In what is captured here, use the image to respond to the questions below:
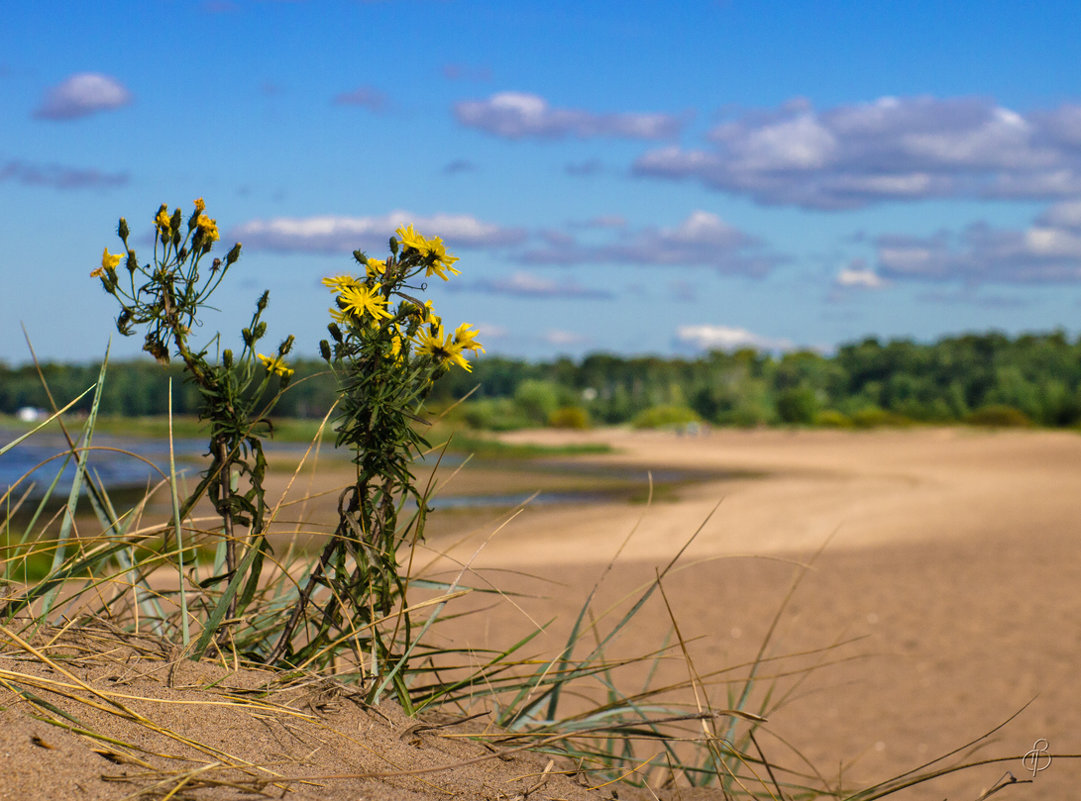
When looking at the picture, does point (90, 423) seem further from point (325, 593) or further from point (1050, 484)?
point (1050, 484)

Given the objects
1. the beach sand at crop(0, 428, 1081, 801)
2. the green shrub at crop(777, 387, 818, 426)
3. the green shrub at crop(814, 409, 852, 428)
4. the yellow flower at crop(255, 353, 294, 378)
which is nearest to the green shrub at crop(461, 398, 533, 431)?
the green shrub at crop(777, 387, 818, 426)

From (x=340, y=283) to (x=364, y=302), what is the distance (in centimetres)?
8

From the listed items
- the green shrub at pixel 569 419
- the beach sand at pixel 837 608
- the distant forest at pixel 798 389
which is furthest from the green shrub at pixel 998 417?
the beach sand at pixel 837 608

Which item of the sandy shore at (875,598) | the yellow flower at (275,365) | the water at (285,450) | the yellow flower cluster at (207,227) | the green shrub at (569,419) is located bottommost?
the water at (285,450)

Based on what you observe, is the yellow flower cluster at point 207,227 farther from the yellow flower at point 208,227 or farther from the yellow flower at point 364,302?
the yellow flower at point 364,302

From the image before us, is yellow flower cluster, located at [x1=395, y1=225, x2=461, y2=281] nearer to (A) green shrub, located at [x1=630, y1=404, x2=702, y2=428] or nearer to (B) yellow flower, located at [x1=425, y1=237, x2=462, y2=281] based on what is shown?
(B) yellow flower, located at [x1=425, y1=237, x2=462, y2=281]

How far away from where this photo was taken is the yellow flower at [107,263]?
1.44 meters

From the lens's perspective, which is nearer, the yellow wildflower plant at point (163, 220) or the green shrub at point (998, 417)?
the yellow wildflower plant at point (163, 220)

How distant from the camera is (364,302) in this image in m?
1.40

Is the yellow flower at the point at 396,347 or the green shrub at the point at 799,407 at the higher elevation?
the yellow flower at the point at 396,347

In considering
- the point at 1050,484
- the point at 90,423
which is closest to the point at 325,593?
the point at 90,423

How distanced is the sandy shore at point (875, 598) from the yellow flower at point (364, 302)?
0.51 m

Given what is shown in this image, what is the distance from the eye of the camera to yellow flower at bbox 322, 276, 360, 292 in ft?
4.75

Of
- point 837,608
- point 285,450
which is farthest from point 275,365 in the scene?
point 285,450
